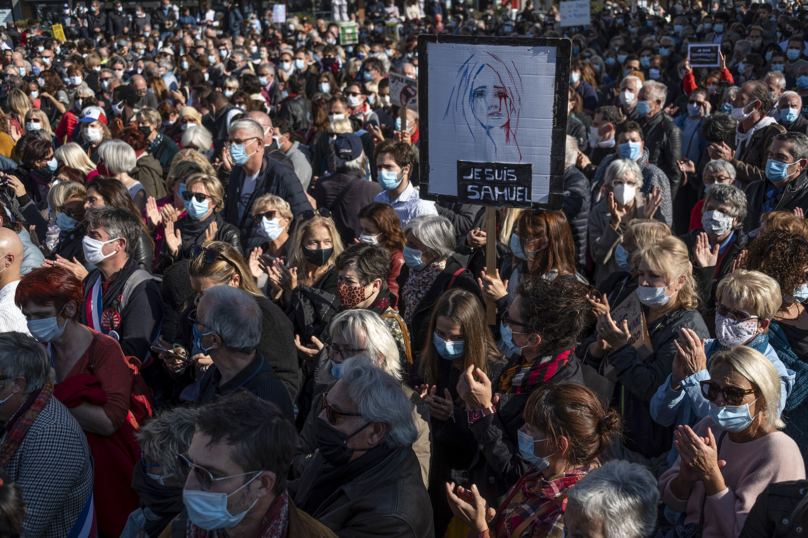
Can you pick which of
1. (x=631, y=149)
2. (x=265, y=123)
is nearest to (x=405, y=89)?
(x=265, y=123)

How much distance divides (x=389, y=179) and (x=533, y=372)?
3186 mm

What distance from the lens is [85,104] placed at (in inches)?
447

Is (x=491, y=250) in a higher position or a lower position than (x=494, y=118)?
lower

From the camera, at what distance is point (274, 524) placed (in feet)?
8.04

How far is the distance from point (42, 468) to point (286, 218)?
304cm

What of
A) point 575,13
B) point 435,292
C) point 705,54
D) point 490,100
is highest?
point 575,13

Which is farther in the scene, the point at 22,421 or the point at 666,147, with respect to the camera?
the point at 666,147

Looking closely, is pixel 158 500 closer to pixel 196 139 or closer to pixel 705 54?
pixel 196 139

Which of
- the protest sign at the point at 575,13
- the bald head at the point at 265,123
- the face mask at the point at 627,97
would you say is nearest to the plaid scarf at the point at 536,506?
the bald head at the point at 265,123

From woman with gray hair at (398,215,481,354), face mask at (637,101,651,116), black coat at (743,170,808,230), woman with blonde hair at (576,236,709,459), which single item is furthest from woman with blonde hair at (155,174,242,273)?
face mask at (637,101,651,116)

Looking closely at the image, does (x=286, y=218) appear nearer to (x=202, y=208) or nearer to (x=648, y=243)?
(x=202, y=208)

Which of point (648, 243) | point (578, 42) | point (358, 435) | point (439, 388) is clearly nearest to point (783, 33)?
point (578, 42)

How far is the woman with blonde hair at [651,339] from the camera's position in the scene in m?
3.72

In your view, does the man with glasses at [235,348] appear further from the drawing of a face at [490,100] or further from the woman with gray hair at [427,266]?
the drawing of a face at [490,100]
